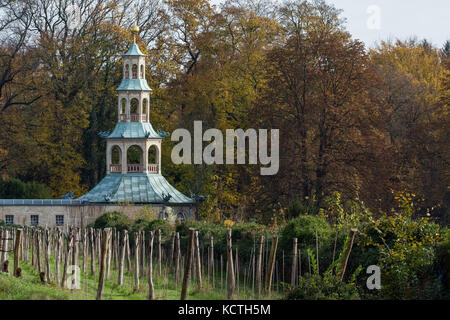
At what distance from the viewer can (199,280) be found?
25.5 metres

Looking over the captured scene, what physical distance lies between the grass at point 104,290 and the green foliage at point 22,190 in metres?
17.7

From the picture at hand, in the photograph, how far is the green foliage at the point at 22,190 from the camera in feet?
157

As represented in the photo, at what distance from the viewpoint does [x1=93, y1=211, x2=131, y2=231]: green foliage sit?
37344 mm

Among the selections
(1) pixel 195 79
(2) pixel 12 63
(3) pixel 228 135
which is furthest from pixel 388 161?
(2) pixel 12 63

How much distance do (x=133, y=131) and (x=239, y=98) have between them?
270 inches

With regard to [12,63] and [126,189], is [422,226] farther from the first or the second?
[12,63]

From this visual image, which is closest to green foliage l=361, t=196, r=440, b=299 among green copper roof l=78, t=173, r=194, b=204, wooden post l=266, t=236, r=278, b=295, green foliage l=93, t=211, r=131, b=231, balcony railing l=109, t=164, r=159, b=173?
wooden post l=266, t=236, r=278, b=295

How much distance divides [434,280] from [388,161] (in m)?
23.0

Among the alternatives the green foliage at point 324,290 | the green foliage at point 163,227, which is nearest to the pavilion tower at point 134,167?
the green foliage at point 163,227

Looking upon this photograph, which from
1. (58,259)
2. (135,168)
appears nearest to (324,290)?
(58,259)

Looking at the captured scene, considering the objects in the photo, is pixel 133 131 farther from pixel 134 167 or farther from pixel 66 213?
pixel 66 213

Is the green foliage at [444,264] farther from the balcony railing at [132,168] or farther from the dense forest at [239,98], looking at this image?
the balcony railing at [132,168]

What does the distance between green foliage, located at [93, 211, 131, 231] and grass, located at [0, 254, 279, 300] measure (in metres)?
6.78

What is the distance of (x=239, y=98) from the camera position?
50.3 metres
